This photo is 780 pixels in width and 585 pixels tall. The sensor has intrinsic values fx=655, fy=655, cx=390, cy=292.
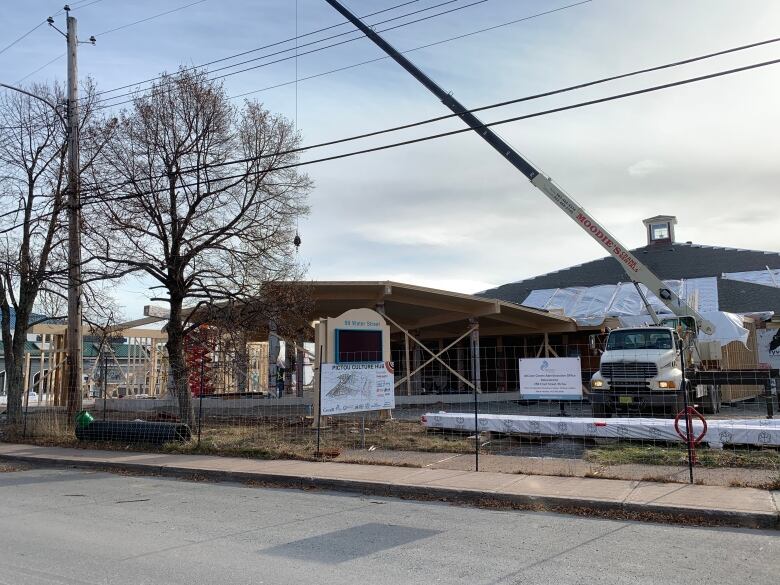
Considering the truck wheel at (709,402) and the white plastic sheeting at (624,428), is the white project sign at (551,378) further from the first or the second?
the truck wheel at (709,402)

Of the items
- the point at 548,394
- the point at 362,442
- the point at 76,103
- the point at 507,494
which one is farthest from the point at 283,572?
the point at 76,103

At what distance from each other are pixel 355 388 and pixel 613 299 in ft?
76.9

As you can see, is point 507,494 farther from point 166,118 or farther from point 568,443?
point 166,118

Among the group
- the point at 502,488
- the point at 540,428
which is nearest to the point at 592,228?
the point at 540,428

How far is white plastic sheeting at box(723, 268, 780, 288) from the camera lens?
32.7 m

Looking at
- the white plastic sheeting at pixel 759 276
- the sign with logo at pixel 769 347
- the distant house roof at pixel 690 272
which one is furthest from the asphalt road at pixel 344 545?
the white plastic sheeting at pixel 759 276

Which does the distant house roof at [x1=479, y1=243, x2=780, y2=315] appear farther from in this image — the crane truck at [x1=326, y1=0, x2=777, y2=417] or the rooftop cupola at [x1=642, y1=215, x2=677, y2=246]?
the crane truck at [x1=326, y1=0, x2=777, y2=417]

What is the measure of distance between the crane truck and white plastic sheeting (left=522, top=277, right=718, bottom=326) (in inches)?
410

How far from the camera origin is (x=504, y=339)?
37.8m

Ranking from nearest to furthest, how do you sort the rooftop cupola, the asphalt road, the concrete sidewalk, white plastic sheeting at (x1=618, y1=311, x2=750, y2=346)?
the asphalt road → the concrete sidewalk → white plastic sheeting at (x1=618, y1=311, x2=750, y2=346) → the rooftop cupola

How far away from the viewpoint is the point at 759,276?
111 ft

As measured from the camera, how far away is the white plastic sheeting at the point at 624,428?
39.4ft

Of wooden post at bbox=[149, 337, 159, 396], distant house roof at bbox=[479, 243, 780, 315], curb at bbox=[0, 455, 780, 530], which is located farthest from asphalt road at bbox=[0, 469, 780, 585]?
distant house roof at bbox=[479, 243, 780, 315]

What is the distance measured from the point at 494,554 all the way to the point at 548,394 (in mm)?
5380
